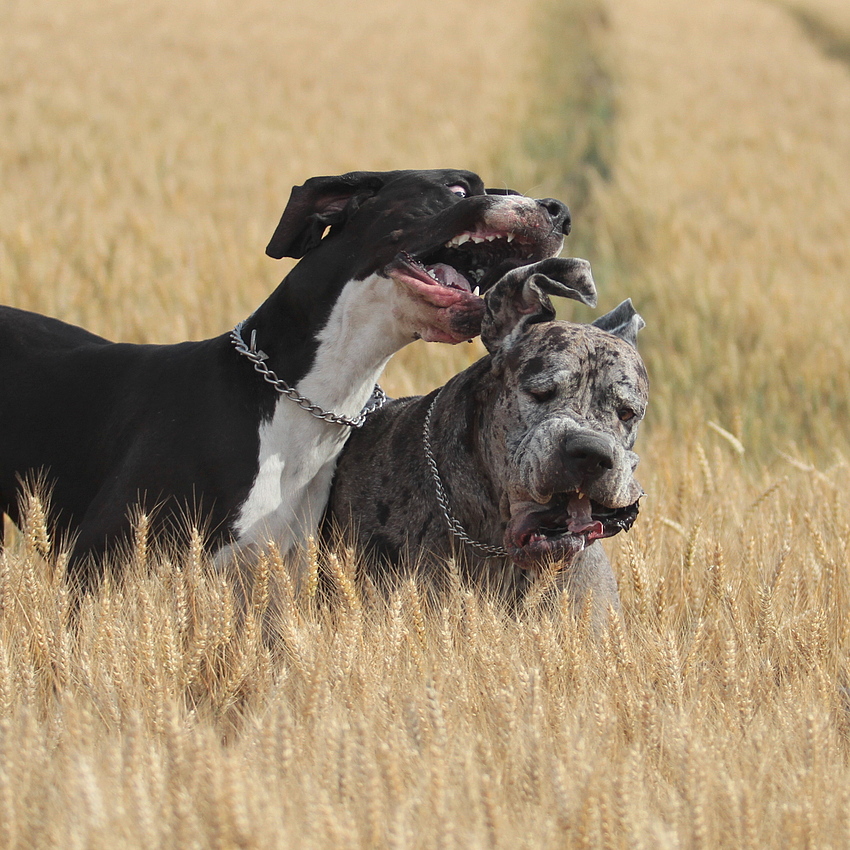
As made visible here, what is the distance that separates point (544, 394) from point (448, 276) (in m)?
0.60

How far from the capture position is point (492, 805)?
189 centimetres

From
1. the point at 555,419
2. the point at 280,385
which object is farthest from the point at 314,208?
the point at 555,419

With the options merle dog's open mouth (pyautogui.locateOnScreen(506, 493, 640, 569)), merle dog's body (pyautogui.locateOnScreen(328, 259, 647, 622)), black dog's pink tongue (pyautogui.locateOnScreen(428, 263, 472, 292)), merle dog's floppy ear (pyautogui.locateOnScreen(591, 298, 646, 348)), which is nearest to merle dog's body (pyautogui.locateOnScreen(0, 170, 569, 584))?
black dog's pink tongue (pyautogui.locateOnScreen(428, 263, 472, 292))

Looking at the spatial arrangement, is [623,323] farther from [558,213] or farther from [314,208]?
[314,208]

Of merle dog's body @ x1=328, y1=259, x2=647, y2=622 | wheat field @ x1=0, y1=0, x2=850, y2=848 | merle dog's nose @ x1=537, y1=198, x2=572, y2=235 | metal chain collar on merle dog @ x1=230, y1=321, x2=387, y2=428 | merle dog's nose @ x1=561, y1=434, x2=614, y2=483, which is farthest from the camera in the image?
metal chain collar on merle dog @ x1=230, y1=321, x2=387, y2=428

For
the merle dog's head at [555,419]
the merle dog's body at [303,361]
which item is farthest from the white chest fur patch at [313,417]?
the merle dog's head at [555,419]

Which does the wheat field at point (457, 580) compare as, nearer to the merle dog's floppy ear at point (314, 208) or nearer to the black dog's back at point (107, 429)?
the black dog's back at point (107, 429)

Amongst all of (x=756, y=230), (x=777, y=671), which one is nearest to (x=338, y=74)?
(x=756, y=230)

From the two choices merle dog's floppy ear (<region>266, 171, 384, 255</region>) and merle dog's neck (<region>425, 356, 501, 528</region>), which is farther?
merle dog's floppy ear (<region>266, 171, 384, 255</region>)

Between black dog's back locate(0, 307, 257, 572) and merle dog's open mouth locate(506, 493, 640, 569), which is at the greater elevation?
merle dog's open mouth locate(506, 493, 640, 569)

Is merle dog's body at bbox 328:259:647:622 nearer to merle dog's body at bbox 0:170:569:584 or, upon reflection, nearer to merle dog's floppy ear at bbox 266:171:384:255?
merle dog's body at bbox 0:170:569:584

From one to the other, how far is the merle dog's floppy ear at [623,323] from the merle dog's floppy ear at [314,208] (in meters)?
0.87

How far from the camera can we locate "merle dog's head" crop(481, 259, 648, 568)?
2.86 metres

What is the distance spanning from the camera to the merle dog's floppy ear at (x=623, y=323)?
3.46m
